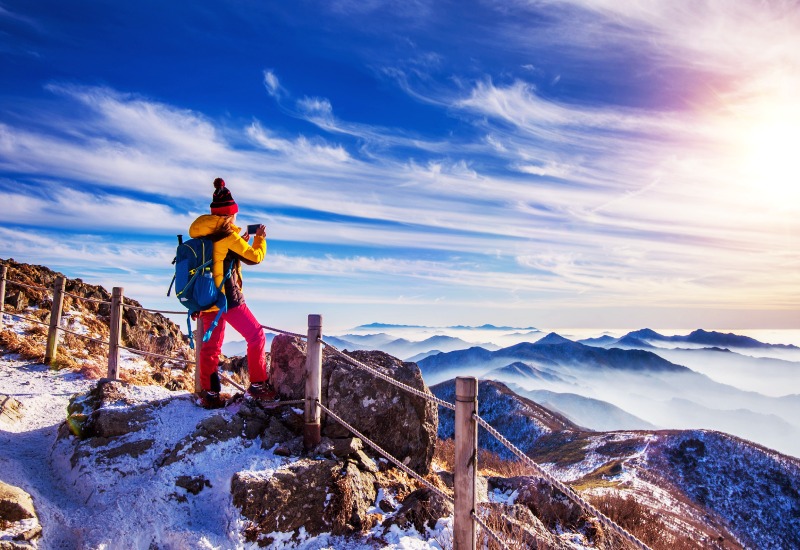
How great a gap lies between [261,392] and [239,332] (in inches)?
39.5

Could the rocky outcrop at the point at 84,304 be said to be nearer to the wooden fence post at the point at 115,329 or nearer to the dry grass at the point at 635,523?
the wooden fence post at the point at 115,329

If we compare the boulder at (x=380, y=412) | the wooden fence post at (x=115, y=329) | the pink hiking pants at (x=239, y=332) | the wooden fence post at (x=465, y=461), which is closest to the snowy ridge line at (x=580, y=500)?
the wooden fence post at (x=465, y=461)

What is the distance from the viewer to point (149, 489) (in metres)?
5.06

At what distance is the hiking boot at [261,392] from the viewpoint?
22.1 ft

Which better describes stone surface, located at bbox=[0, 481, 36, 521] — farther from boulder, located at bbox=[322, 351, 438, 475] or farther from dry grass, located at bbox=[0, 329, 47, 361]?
dry grass, located at bbox=[0, 329, 47, 361]

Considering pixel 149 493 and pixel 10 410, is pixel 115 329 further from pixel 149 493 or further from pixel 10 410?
pixel 149 493

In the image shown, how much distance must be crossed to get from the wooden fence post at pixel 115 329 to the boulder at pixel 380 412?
4397 mm

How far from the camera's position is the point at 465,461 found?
13.7ft

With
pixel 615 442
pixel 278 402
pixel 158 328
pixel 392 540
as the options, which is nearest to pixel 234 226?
pixel 278 402

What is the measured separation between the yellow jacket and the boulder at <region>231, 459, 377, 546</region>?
7.46 feet

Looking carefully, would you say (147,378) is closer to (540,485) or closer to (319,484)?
(319,484)

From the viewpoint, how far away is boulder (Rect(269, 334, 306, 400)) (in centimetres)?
697

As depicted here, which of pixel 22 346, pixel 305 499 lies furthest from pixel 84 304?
pixel 305 499

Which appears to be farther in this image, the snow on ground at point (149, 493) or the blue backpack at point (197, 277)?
the blue backpack at point (197, 277)
